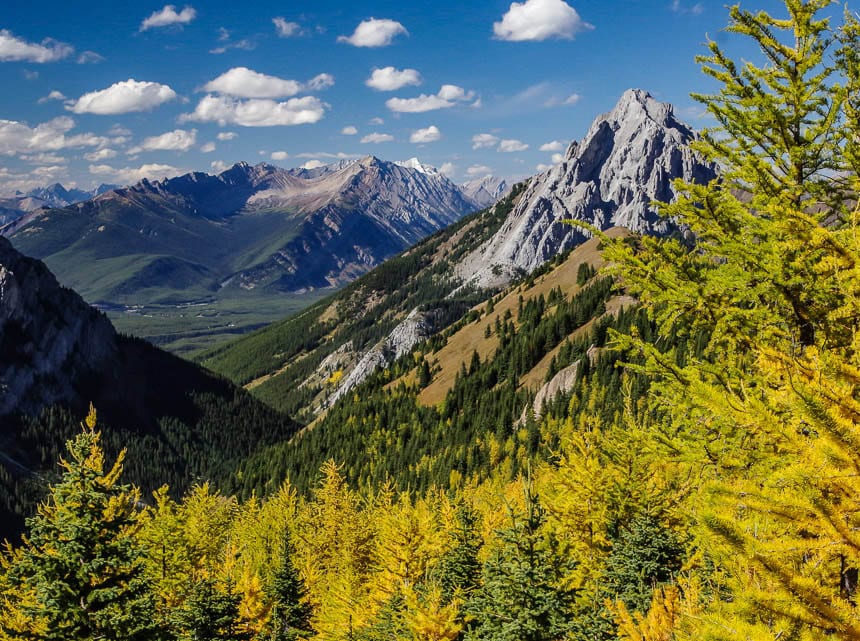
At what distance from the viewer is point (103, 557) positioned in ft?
67.3

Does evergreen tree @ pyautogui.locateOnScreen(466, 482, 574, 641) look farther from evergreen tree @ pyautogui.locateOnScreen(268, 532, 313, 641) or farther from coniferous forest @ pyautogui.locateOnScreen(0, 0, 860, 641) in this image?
evergreen tree @ pyautogui.locateOnScreen(268, 532, 313, 641)

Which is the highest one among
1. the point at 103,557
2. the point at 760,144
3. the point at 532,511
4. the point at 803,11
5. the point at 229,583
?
the point at 803,11

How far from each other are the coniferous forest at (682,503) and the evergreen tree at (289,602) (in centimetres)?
16

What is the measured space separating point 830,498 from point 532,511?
1554 cm

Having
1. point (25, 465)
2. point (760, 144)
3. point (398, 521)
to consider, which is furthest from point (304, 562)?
point (25, 465)

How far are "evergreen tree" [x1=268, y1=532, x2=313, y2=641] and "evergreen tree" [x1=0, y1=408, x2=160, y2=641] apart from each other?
1705cm

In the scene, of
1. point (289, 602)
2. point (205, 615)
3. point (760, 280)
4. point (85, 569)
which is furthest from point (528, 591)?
point (289, 602)

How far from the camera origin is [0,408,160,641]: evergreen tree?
1969 centimetres

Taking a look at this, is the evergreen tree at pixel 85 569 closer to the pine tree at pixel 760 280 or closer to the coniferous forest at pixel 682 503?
the coniferous forest at pixel 682 503

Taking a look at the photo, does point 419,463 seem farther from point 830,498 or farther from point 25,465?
point 25,465

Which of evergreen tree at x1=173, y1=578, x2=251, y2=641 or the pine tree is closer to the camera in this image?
the pine tree

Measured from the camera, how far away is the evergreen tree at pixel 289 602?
1451 inches

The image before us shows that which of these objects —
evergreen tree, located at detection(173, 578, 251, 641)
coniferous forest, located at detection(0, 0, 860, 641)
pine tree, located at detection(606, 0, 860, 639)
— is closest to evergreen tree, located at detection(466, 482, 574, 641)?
coniferous forest, located at detection(0, 0, 860, 641)

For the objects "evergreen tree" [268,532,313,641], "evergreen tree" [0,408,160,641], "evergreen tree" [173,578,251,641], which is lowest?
"evergreen tree" [268,532,313,641]
